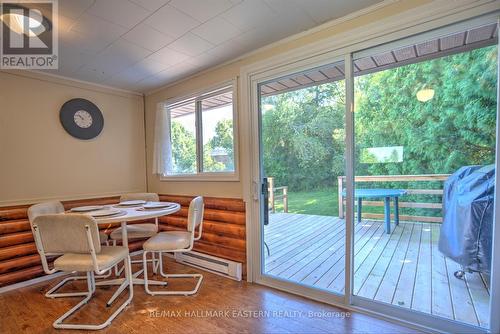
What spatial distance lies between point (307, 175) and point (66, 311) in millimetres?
2400


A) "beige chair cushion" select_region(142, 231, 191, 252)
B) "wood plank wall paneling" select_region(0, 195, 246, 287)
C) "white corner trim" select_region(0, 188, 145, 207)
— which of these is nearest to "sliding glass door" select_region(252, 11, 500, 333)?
"wood plank wall paneling" select_region(0, 195, 246, 287)

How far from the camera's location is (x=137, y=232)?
2754 millimetres

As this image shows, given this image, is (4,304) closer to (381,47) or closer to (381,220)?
(381,220)

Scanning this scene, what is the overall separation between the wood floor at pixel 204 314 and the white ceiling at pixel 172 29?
90.3 inches

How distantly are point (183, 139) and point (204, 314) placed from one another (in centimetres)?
219

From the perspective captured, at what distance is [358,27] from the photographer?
184 centimetres

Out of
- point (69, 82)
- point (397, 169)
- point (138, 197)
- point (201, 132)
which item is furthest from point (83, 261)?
point (397, 169)

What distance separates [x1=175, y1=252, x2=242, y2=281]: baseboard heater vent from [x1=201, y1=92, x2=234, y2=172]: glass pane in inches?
39.8

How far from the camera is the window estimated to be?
2828 millimetres

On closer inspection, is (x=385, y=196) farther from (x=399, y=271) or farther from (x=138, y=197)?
(x=138, y=197)

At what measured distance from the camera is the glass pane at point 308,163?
2175mm

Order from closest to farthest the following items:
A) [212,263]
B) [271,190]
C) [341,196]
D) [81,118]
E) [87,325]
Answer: [87,325]
[341,196]
[271,190]
[212,263]
[81,118]

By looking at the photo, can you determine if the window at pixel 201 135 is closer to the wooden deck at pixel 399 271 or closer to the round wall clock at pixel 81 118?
the round wall clock at pixel 81 118

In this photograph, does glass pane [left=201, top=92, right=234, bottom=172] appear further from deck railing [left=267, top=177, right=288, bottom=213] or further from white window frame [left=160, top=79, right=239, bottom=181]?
deck railing [left=267, top=177, right=288, bottom=213]
